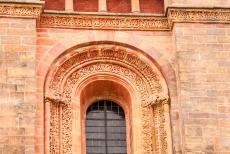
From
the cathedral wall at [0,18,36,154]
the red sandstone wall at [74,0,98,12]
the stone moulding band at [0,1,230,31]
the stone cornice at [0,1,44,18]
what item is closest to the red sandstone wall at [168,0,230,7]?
the stone moulding band at [0,1,230,31]

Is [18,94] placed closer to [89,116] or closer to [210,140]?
[89,116]

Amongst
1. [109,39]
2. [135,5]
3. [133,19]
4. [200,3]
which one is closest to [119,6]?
[135,5]

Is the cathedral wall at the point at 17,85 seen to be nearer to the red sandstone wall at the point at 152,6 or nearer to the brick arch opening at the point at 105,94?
the brick arch opening at the point at 105,94

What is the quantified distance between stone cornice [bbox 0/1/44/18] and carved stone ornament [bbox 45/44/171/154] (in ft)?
6.00

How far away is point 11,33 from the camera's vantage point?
2597 centimetres

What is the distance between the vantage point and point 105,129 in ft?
87.4

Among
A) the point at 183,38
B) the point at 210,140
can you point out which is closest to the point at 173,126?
the point at 210,140

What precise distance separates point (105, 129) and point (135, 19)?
379 centimetres

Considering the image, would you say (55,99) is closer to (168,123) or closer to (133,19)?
(168,123)

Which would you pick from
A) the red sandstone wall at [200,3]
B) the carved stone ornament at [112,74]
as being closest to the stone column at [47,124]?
the carved stone ornament at [112,74]

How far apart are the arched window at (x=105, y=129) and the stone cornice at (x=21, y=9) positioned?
3616 mm

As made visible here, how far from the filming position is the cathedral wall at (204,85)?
2469 cm

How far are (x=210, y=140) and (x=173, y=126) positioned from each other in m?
1.35

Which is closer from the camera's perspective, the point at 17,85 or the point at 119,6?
the point at 17,85
